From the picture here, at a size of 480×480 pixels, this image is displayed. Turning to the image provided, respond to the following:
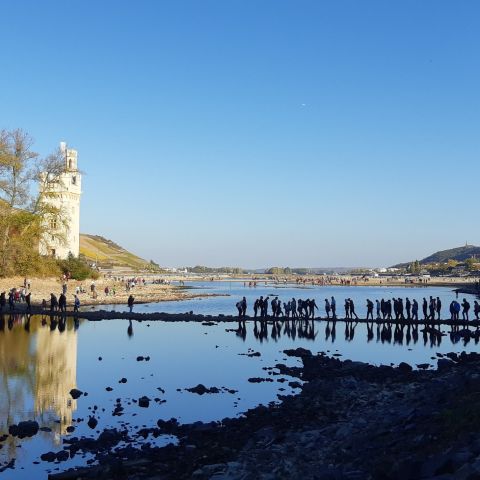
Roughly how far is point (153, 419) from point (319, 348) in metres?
15.7

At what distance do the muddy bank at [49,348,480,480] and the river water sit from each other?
108cm

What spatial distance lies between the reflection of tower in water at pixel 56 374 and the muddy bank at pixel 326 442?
3676mm

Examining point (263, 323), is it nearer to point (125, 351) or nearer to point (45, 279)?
point (125, 351)

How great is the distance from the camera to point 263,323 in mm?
42688

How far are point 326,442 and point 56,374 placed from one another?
14002 millimetres

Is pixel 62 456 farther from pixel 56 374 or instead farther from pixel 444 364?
pixel 444 364

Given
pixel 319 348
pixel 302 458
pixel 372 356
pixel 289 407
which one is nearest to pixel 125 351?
pixel 319 348

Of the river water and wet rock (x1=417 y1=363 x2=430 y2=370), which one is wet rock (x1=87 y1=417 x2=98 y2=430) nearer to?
the river water

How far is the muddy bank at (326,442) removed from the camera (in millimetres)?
9703

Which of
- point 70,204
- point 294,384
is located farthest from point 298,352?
point 70,204

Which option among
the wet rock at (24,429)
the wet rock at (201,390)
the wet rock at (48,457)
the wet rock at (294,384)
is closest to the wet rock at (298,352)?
the wet rock at (294,384)

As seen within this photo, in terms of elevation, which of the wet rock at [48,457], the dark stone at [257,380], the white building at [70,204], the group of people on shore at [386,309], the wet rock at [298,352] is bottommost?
the wet rock at [48,457]

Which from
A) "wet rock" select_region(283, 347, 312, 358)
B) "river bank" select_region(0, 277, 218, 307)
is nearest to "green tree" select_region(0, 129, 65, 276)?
"river bank" select_region(0, 277, 218, 307)

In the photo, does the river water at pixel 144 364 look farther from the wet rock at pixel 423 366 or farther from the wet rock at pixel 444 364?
the wet rock at pixel 444 364
